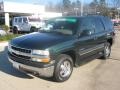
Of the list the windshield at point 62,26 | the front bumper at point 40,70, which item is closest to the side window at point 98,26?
the windshield at point 62,26

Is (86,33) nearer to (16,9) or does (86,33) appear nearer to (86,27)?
(86,27)

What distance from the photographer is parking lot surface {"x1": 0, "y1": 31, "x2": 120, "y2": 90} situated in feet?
19.5

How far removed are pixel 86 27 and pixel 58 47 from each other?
66.0 inches

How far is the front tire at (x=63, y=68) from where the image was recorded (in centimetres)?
602

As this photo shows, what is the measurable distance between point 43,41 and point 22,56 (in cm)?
67

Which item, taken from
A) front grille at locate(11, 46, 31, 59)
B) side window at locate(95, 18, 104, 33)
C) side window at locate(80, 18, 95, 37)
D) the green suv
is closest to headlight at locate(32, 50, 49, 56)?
the green suv

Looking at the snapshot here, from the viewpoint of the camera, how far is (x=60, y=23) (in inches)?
287

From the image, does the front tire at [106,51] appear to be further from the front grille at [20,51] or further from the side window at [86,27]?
the front grille at [20,51]

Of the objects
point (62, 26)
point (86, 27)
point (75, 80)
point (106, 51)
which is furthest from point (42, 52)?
point (106, 51)

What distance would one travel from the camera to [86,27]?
Result: 23.9 ft

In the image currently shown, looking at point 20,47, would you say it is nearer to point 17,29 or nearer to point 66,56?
point 66,56

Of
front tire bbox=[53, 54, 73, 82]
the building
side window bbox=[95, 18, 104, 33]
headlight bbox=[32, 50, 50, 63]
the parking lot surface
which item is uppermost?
the building

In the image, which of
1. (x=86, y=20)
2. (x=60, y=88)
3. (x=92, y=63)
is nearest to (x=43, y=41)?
(x=60, y=88)

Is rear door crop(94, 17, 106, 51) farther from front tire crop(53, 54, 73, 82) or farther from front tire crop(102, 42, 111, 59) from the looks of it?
front tire crop(53, 54, 73, 82)
